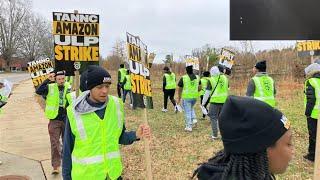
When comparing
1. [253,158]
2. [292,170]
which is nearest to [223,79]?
[292,170]

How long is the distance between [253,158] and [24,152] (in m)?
9.04

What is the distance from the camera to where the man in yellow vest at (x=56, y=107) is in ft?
25.3

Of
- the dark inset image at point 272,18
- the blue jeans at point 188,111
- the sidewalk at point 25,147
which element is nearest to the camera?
the dark inset image at point 272,18

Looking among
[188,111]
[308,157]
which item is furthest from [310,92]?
[188,111]

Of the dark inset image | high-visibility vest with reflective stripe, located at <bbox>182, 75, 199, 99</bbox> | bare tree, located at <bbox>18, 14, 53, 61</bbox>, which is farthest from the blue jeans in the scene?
bare tree, located at <bbox>18, 14, 53, 61</bbox>

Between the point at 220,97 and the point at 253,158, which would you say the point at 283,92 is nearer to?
the point at 220,97

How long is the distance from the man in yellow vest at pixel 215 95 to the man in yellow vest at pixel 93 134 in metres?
6.85

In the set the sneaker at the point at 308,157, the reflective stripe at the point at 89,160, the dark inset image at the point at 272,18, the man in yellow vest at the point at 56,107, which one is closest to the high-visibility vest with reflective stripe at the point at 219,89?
the sneaker at the point at 308,157

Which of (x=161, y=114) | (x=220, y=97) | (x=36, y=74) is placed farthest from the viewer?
(x=161, y=114)

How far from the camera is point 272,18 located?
2531 mm

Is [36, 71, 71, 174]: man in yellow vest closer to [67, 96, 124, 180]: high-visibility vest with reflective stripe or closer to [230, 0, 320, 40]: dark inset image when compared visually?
[67, 96, 124, 180]: high-visibility vest with reflective stripe

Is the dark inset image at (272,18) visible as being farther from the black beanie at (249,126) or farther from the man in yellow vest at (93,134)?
the man in yellow vest at (93,134)

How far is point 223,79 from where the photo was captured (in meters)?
11.5

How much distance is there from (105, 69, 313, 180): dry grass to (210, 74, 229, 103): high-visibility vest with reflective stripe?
1007mm
